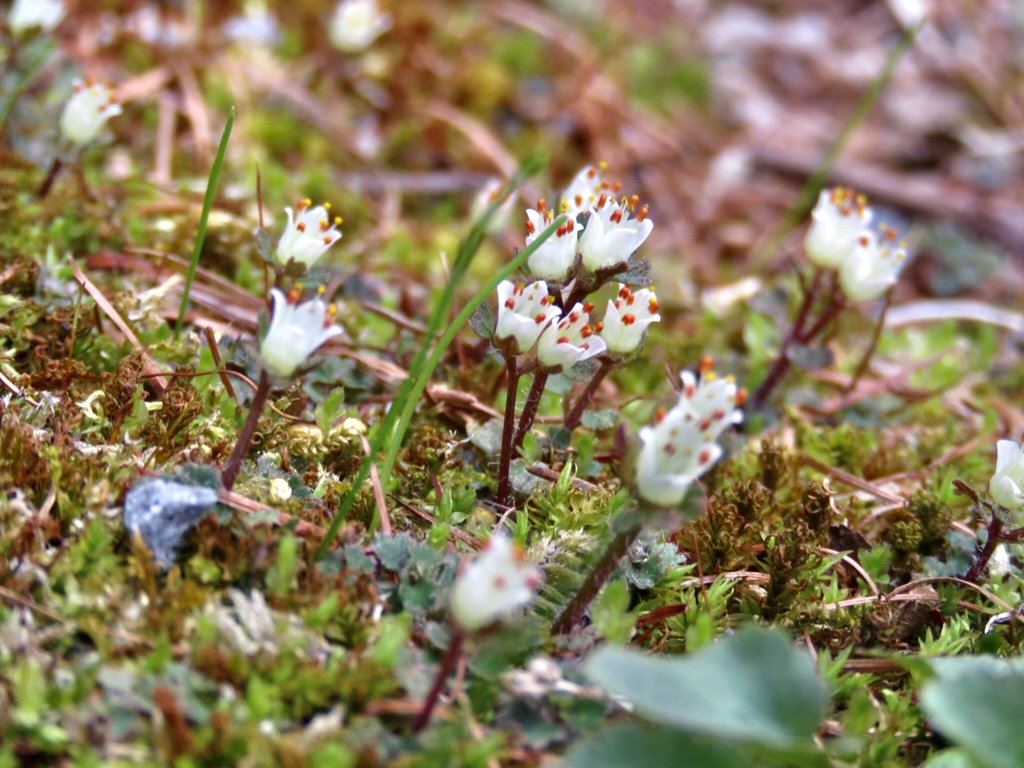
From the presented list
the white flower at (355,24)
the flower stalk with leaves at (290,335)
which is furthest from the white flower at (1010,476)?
the white flower at (355,24)

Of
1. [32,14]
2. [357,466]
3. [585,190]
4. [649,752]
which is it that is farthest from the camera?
[32,14]

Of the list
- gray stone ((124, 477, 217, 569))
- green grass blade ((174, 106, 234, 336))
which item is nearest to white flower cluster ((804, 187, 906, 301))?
green grass blade ((174, 106, 234, 336))

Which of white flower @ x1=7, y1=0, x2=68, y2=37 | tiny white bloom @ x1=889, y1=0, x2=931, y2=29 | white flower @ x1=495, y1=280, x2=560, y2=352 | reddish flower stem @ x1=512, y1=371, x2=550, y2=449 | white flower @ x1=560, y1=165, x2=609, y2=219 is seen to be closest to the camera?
white flower @ x1=495, y1=280, x2=560, y2=352

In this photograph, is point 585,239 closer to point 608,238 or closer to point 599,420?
point 608,238

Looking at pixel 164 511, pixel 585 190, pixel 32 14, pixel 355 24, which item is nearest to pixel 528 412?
pixel 585 190

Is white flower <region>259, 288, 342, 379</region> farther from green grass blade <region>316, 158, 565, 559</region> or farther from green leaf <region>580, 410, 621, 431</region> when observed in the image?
green leaf <region>580, 410, 621, 431</region>

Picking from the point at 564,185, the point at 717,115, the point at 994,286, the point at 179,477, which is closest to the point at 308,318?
the point at 179,477

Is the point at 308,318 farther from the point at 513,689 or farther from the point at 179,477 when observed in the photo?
the point at 513,689
